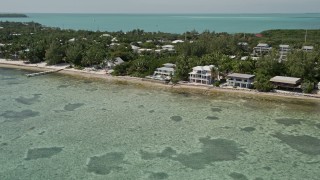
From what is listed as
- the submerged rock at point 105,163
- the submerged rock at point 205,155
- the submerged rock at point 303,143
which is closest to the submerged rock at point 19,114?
the submerged rock at point 105,163

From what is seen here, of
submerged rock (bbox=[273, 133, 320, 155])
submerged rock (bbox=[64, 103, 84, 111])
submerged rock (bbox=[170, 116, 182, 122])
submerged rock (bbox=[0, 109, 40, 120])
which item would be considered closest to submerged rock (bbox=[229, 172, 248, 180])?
submerged rock (bbox=[273, 133, 320, 155])

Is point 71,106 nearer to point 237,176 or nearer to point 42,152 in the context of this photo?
point 42,152

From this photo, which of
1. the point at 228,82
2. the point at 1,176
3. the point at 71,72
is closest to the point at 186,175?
the point at 1,176

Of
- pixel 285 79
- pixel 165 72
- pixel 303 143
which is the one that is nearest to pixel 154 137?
pixel 303 143

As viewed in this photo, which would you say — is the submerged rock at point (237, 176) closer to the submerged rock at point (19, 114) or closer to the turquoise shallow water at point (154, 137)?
the turquoise shallow water at point (154, 137)

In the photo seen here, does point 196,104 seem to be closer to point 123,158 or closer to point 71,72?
point 123,158

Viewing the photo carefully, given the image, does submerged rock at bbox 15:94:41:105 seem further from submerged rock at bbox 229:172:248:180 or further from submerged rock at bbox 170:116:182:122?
submerged rock at bbox 229:172:248:180
